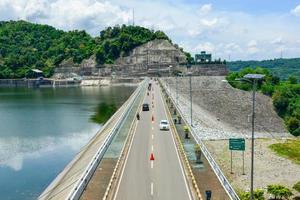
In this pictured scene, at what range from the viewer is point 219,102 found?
140 meters

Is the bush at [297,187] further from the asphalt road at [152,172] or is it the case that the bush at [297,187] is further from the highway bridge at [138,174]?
the asphalt road at [152,172]

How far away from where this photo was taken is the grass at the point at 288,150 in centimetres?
5685

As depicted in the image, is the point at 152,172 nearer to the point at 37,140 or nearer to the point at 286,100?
the point at 37,140

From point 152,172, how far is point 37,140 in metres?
45.6

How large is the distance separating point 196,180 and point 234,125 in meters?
72.6

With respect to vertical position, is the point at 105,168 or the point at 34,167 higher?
the point at 105,168

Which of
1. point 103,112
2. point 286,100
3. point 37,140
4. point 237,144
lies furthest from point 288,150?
point 286,100

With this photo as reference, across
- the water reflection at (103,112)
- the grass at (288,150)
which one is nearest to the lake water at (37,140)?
the water reflection at (103,112)

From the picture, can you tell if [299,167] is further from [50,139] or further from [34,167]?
[50,139]

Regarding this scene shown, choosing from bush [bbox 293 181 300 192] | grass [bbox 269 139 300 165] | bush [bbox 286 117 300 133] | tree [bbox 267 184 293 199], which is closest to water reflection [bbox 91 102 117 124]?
bush [bbox 286 117 300 133]

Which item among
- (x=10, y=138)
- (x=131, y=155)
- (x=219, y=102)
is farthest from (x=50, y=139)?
(x=219, y=102)

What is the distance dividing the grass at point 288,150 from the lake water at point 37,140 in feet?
95.8

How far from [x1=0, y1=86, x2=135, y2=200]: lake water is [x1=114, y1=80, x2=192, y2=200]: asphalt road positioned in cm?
1239

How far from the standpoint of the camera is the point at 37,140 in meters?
81.2
